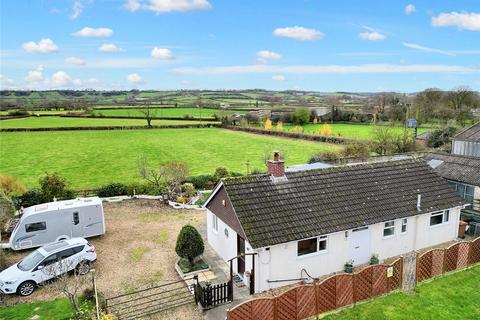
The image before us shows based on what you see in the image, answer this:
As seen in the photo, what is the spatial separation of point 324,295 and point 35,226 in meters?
17.8

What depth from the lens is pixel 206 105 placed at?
15675 centimetres

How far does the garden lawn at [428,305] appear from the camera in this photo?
47.5 ft

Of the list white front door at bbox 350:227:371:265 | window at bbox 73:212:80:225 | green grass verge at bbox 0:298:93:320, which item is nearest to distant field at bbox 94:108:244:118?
window at bbox 73:212:80:225

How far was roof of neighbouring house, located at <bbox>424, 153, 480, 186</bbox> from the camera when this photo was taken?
2372 centimetres

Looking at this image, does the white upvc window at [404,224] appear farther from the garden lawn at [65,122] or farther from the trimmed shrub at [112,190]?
the garden lawn at [65,122]

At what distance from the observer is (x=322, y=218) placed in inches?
691

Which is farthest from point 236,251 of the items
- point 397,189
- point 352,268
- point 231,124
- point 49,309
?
point 231,124

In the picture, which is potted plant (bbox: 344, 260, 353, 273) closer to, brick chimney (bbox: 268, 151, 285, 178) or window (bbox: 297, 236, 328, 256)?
window (bbox: 297, 236, 328, 256)

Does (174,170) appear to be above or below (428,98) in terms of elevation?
below

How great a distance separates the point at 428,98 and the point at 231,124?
54.0 metres

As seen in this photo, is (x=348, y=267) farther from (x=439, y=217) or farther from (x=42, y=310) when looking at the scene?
(x=42, y=310)

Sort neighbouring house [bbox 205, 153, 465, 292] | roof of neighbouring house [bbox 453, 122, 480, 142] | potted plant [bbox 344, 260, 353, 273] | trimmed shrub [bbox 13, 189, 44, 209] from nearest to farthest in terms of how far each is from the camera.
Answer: neighbouring house [bbox 205, 153, 465, 292]
potted plant [bbox 344, 260, 353, 273]
trimmed shrub [bbox 13, 189, 44, 209]
roof of neighbouring house [bbox 453, 122, 480, 142]

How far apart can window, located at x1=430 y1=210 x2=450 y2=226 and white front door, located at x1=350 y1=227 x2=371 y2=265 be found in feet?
16.4

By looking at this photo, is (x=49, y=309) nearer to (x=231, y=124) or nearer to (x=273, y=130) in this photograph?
(x=273, y=130)
